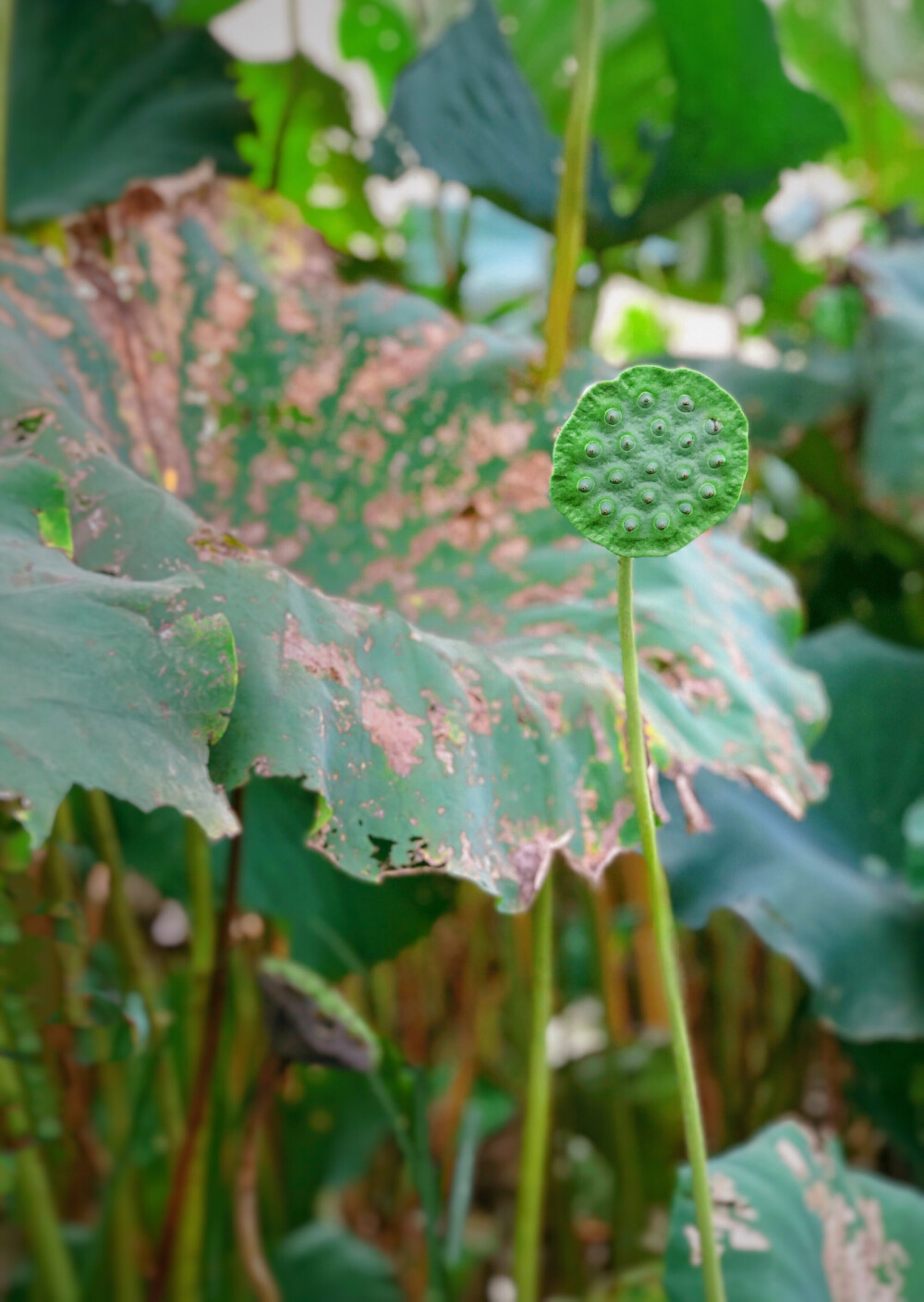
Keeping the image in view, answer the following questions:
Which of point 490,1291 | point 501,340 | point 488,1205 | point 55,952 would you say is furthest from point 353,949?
point 488,1205

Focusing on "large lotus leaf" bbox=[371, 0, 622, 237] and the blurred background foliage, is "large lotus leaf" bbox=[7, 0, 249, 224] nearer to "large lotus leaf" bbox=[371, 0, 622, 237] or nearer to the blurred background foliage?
the blurred background foliage

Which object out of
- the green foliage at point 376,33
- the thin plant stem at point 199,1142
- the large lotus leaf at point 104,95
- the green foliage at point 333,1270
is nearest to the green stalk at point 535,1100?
the thin plant stem at point 199,1142

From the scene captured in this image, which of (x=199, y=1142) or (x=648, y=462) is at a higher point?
(x=648, y=462)

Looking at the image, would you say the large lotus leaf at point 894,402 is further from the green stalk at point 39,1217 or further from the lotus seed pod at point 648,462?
the green stalk at point 39,1217

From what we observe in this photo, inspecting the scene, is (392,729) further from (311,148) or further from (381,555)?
(311,148)

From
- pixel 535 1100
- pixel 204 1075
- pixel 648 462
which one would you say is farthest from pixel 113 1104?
pixel 648 462

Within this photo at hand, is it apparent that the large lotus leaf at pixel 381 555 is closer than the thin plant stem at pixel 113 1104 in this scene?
Yes
